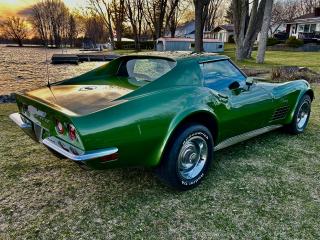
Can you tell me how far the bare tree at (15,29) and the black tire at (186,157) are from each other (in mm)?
69227

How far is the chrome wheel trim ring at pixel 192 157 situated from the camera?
3117mm

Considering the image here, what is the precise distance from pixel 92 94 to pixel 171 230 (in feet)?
5.19

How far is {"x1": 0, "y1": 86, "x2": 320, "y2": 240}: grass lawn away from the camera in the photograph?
2566mm

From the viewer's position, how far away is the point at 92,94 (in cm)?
318

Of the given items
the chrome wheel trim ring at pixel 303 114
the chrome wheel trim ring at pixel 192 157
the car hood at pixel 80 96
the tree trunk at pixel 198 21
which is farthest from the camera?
the tree trunk at pixel 198 21

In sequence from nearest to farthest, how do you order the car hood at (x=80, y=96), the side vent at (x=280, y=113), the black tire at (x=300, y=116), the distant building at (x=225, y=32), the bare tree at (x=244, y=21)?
the car hood at (x=80, y=96)
the side vent at (x=280, y=113)
the black tire at (x=300, y=116)
the bare tree at (x=244, y=21)
the distant building at (x=225, y=32)

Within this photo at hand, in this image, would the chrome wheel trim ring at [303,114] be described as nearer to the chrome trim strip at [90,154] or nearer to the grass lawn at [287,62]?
the chrome trim strip at [90,154]

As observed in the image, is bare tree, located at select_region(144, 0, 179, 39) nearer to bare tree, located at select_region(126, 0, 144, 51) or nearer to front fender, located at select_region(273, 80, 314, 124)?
bare tree, located at select_region(126, 0, 144, 51)

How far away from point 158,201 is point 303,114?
10.7 feet

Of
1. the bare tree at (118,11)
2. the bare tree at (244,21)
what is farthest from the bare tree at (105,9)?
the bare tree at (244,21)

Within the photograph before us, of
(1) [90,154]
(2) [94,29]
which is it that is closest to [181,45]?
(1) [90,154]

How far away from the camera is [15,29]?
215ft

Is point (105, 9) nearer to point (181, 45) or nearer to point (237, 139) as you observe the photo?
point (181, 45)

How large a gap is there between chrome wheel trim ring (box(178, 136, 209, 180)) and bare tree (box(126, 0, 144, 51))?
140 feet
